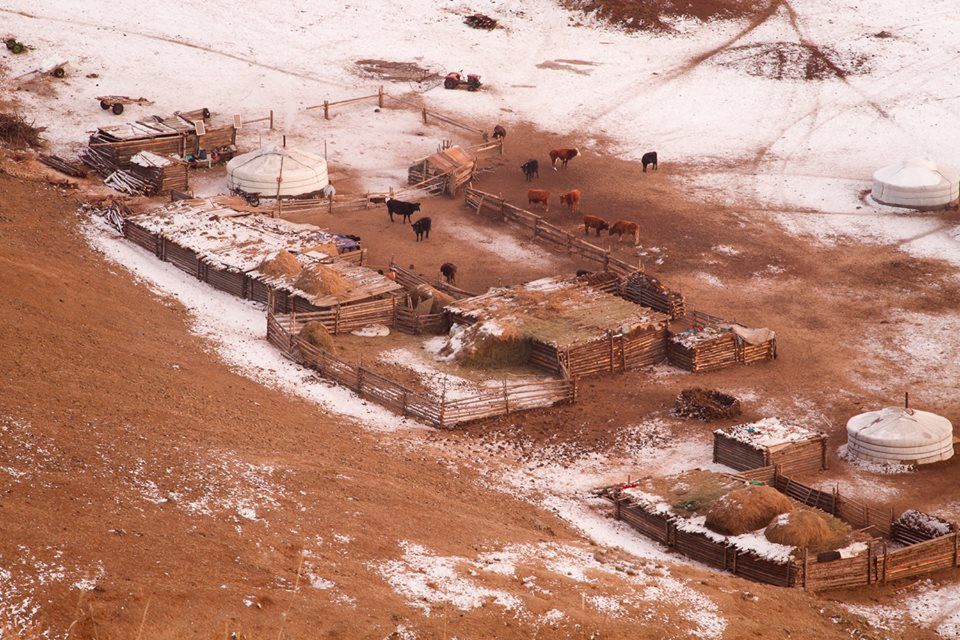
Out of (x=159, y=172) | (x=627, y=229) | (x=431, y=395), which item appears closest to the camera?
(x=431, y=395)

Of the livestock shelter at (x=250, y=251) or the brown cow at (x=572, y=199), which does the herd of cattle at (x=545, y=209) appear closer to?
the brown cow at (x=572, y=199)

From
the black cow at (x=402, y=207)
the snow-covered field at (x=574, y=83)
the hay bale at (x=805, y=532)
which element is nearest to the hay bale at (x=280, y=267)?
the black cow at (x=402, y=207)

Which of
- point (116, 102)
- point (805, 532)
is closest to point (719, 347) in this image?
point (805, 532)

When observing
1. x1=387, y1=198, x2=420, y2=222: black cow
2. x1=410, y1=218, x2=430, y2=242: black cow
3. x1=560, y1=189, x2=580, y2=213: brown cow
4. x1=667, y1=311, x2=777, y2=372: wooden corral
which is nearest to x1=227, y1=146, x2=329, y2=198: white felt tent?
x1=387, y1=198, x2=420, y2=222: black cow

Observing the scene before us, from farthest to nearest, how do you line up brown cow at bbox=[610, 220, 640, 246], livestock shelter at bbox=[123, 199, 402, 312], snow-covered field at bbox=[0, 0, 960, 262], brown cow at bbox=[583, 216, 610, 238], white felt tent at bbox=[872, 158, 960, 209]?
snow-covered field at bbox=[0, 0, 960, 262] → white felt tent at bbox=[872, 158, 960, 209] → brown cow at bbox=[583, 216, 610, 238] → brown cow at bbox=[610, 220, 640, 246] → livestock shelter at bbox=[123, 199, 402, 312]

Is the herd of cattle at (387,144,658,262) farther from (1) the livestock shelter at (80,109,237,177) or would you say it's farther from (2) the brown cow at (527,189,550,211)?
(1) the livestock shelter at (80,109,237,177)

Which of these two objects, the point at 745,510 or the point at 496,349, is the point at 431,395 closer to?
the point at 496,349
